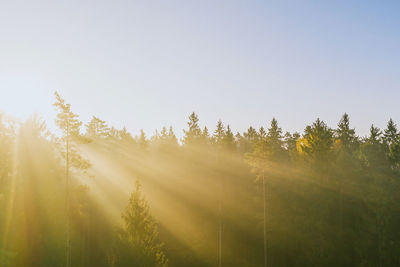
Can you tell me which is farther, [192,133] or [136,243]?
[192,133]

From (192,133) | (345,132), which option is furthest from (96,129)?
(345,132)

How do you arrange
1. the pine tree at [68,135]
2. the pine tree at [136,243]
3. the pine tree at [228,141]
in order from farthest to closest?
the pine tree at [228,141] → the pine tree at [68,135] → the pine tree at [136,243]

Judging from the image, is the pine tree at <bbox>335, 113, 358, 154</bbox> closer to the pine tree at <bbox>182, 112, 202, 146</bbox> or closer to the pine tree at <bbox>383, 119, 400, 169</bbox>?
the pine tree at <bbox>383, 119, 400, 169</bbox>

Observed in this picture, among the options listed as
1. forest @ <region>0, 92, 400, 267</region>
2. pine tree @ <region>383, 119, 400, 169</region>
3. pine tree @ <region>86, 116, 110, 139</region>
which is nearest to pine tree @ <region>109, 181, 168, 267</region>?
forest @ <region>0, 92, 400, 267</region>

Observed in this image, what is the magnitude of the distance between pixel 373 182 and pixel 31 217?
2296 inches

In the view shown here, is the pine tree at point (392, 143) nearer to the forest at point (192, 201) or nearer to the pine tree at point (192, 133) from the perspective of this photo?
the forest at point (192, 201)

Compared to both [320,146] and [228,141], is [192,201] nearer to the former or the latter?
[228,141]

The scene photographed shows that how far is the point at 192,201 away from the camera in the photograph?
52562 millimetres

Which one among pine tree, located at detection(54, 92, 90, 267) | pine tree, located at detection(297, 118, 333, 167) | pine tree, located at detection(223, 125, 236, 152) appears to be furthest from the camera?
pine tree, located at detection(223, 125, 236, 152)

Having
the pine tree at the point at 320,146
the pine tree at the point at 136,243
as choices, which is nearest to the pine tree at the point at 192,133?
the pine tree at the point at 320,146

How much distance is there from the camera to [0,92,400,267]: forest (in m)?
23.4

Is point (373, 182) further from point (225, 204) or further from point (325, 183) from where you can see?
point (225, 204)

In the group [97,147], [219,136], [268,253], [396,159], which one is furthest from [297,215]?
[97,147]

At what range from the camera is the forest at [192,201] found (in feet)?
76.9
